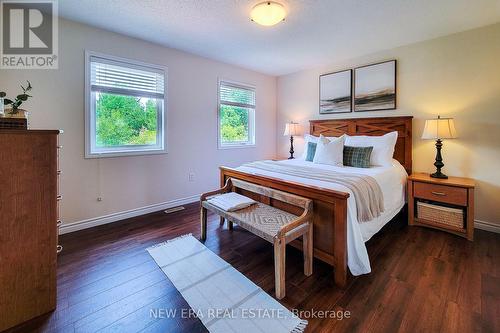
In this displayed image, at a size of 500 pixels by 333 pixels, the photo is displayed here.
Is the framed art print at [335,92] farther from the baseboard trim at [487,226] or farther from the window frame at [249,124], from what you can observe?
the baseboard trim at [487,226]

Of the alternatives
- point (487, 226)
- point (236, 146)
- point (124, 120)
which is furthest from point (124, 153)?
point (487, 226)

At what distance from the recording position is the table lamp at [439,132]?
8.89 ft

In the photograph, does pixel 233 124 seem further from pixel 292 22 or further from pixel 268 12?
pixel 268 12

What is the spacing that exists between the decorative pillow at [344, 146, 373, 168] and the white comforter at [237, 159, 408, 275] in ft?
0.72

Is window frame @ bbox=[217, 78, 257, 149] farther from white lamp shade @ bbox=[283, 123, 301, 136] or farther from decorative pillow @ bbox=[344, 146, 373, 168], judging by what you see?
decorative pillow @ bbox=[344, 146, 373, 168]

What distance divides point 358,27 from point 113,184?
11.8 ft

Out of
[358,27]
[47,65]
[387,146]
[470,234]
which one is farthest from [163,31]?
[470,234]

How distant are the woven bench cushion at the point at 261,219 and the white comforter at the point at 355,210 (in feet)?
1.27

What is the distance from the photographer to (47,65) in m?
2.47

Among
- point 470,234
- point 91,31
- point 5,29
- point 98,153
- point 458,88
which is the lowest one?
point 470,234

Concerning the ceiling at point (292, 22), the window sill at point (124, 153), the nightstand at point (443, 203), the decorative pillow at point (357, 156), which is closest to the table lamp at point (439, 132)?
the nightstand at point (443, 203)

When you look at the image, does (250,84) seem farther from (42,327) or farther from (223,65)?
(42,327)

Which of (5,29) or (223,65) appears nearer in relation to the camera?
(5,29)

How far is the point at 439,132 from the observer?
2.72 meters
